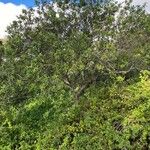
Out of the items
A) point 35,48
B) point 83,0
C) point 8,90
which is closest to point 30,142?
point 8,90

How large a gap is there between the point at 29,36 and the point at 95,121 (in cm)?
477

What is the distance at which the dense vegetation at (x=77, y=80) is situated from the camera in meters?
19.3

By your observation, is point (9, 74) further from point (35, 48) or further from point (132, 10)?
point (132, 10)

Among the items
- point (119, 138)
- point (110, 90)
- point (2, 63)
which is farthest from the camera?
point (2, 63)

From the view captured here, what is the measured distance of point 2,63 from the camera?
21.6 m

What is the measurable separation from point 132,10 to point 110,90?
12.5 ft

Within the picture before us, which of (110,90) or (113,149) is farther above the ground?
(110,90)

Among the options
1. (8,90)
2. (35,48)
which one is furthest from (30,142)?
(35,48)

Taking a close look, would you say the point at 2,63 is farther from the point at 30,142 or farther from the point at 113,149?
the point at 113,149

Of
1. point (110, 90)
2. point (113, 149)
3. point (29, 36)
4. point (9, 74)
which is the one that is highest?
point (29, 36)

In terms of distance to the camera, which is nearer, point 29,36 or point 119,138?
point 119,138

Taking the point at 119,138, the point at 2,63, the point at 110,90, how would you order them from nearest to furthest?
the point at 119,138 → the point at 110,90 → the point at 2,63

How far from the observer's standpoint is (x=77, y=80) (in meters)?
21.5

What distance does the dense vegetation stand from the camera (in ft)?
63.4
